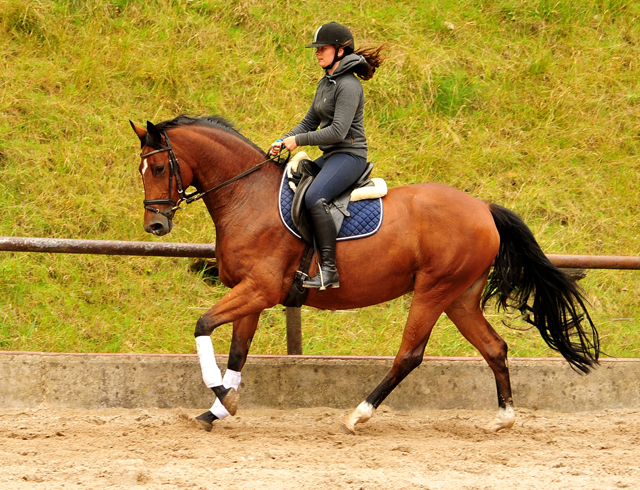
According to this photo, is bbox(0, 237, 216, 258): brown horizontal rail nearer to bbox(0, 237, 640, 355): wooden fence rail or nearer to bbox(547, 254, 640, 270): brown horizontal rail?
bbox(0, 237, 640, 355): wooden fence rail

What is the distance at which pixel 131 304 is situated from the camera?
275 inches

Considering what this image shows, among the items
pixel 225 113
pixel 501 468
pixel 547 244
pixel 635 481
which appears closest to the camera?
pixel 635 481

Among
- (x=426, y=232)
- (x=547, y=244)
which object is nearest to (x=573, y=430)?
(x=426, y=232)

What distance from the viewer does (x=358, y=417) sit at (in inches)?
203

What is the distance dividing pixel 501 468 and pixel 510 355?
103 inches

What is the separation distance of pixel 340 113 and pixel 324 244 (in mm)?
943

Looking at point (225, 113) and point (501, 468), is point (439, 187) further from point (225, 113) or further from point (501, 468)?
point (225, 113)

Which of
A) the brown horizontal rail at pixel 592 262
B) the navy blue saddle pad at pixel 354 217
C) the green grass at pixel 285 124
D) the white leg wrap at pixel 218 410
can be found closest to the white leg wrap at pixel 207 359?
the white leg wrap at pixel 218 410

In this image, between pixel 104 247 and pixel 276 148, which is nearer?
pixel 276 148

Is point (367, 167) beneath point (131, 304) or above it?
above

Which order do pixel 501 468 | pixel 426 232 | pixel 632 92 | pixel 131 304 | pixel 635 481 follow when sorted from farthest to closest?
pixel 632 92, pixel 131 304, pixel 426 232, pixel 501 468, pixel 635 481

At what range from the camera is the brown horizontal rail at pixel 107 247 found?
5.69 meters

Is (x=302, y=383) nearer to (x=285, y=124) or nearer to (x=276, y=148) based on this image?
(x=276, y=148)

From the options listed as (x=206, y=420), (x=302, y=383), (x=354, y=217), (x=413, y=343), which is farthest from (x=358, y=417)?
(x=354, y=217)
